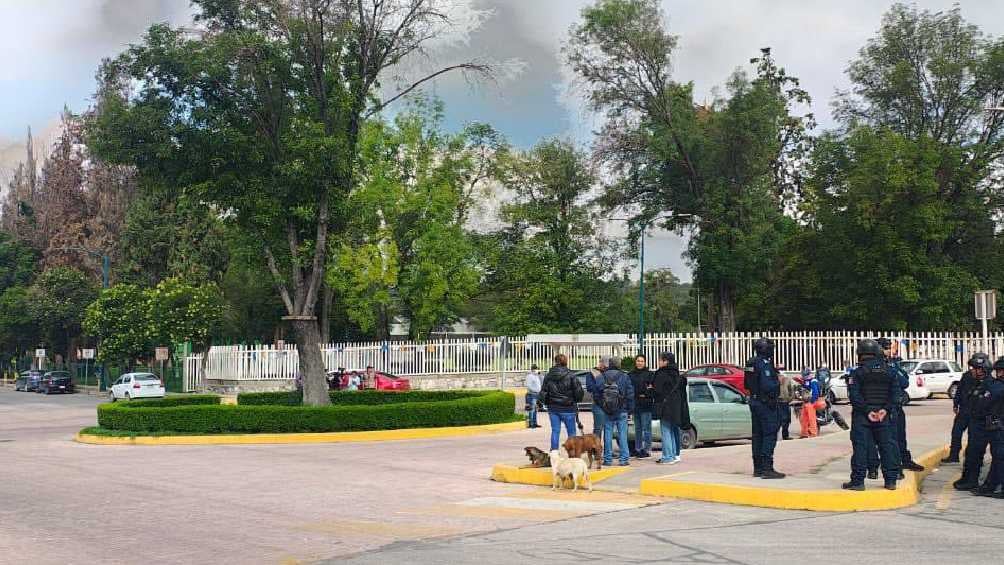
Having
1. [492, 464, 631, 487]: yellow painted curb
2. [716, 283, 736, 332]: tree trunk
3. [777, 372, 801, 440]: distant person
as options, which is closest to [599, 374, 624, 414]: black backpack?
[492, 464, 631, 487]: yellow painted curb

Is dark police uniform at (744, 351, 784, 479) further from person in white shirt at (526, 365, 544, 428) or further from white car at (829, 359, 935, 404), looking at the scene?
white car at (829, 359, 935, 404)

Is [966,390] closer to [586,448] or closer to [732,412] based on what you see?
[732,412]

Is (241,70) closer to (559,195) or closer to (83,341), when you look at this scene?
(559,195)

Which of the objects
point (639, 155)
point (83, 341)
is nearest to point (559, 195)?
point (639, 155)

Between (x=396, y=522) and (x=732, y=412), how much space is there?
968 cm

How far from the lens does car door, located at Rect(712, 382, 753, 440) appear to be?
63.1 feet

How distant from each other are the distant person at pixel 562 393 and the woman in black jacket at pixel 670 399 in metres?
1.27

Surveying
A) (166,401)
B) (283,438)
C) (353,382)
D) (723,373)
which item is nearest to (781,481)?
(283,438)

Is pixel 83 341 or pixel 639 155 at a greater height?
pixel 639 155

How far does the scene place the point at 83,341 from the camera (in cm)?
7656

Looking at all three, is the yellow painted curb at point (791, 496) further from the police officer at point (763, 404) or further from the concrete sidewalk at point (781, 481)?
the police officer at point (763, 404)

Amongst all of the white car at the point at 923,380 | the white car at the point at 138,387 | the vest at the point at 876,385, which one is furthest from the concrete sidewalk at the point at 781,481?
the white car at the point at 138,387

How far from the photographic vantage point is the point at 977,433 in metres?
13.1

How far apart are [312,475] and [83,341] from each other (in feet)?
219
